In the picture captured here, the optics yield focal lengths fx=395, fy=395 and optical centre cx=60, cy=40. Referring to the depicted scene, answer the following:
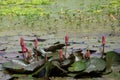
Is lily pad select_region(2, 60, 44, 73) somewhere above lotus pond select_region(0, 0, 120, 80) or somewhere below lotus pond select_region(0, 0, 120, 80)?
above

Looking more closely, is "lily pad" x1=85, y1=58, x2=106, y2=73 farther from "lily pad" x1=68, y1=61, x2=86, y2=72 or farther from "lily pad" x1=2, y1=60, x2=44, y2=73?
"lily pad" x1=2, y1=60, x2=44, y2=73

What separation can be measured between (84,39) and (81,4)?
4244 mm

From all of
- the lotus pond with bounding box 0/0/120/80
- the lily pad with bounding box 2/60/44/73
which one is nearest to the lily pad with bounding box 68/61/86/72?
the lotus pond with bounding box 0/0/120/80

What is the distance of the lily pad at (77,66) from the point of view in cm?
388

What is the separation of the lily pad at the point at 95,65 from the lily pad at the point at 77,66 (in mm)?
50

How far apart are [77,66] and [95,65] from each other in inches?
7.1

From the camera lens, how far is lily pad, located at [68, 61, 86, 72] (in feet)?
12.7

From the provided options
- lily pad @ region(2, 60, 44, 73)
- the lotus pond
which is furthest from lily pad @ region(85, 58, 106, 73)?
lily pad @ region(2, 60, 44, 73)

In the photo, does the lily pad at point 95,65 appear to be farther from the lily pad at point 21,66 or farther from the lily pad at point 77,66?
the lily pad at point 21,66

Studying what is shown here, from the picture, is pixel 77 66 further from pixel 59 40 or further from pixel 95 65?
pixel 59 40

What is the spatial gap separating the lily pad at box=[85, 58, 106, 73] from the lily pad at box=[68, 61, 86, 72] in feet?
0.16

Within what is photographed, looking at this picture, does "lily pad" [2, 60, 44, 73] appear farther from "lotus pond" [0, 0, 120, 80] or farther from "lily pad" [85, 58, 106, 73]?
"lily pad" [85, 58, 106, 73]

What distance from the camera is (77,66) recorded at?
12.9ft

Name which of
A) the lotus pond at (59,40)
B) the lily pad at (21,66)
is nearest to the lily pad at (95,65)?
the lotus pond at (59,40)
